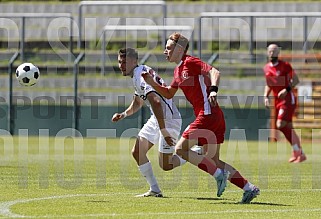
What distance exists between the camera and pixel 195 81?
1059 centimetres

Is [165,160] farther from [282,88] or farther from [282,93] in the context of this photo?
[282,88]

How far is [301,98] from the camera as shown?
26.2 m

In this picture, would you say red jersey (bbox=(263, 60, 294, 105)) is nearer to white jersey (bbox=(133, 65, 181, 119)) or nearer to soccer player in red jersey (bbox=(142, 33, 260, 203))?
white jersey (bbox=(133, 65, 181, 119))

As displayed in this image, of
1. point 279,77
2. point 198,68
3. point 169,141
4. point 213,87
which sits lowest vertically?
point 169,141

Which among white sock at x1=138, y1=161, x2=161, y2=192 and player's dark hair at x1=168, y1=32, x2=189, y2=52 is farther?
white sock at x1=138, y1=161, x2=161, y2=192

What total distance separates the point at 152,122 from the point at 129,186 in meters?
1.42

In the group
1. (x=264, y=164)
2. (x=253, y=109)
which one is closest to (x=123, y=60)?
(x=264, y=164)

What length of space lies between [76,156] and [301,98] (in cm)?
959

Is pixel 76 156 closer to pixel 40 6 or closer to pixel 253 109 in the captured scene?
pixel 253 109

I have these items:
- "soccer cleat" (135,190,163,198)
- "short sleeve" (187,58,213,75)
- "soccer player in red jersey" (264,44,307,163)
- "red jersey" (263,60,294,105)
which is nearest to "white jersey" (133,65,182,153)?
"soccer cleat" (135,190,163,198)

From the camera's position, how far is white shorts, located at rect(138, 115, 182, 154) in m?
11.3

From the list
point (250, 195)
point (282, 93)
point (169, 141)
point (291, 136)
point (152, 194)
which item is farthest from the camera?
point (282, 93)

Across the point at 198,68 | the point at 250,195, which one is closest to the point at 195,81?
the point at 198,68

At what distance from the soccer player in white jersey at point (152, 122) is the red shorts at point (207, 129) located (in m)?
0.42
